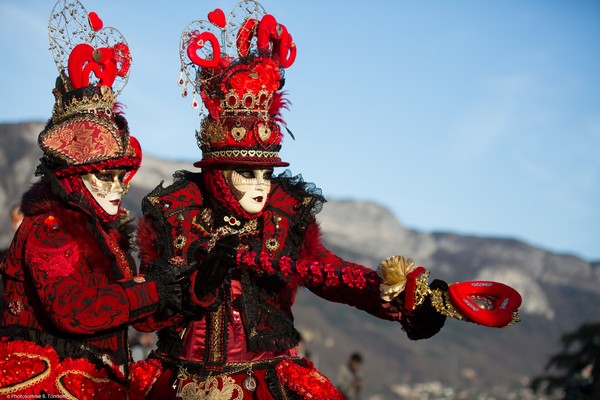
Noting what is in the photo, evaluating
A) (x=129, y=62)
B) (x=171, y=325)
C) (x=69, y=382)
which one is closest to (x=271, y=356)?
(x=171, y=325)

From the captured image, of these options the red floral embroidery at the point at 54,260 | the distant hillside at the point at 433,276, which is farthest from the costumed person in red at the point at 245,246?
the distant hillside at the point at 433,276

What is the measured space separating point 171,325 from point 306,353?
31.7ft

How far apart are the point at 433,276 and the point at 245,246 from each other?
71.5 meters

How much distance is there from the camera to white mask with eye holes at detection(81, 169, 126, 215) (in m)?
6.97

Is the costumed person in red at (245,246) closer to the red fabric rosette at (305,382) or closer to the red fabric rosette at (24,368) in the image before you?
the red fabric rosette at (305,382)

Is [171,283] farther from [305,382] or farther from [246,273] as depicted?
[305,382]

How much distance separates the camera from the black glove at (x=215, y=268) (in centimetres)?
675

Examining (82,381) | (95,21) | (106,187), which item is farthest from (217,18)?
(82,381)

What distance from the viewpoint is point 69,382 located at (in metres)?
6.54

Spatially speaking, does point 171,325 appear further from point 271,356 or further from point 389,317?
point 389,317

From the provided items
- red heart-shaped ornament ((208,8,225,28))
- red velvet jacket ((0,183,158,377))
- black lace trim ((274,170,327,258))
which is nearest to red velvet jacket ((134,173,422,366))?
black lace trim ((274,170,327,258))

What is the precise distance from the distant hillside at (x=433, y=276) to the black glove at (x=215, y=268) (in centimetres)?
2903

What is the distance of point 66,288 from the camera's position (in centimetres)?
650

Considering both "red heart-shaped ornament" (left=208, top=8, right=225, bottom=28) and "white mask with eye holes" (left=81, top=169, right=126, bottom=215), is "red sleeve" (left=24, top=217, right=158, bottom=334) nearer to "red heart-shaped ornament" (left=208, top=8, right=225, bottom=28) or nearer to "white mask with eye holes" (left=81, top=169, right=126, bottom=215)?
"white mask with eye holes" (left=81, top=169, right=126, bottom=215)
